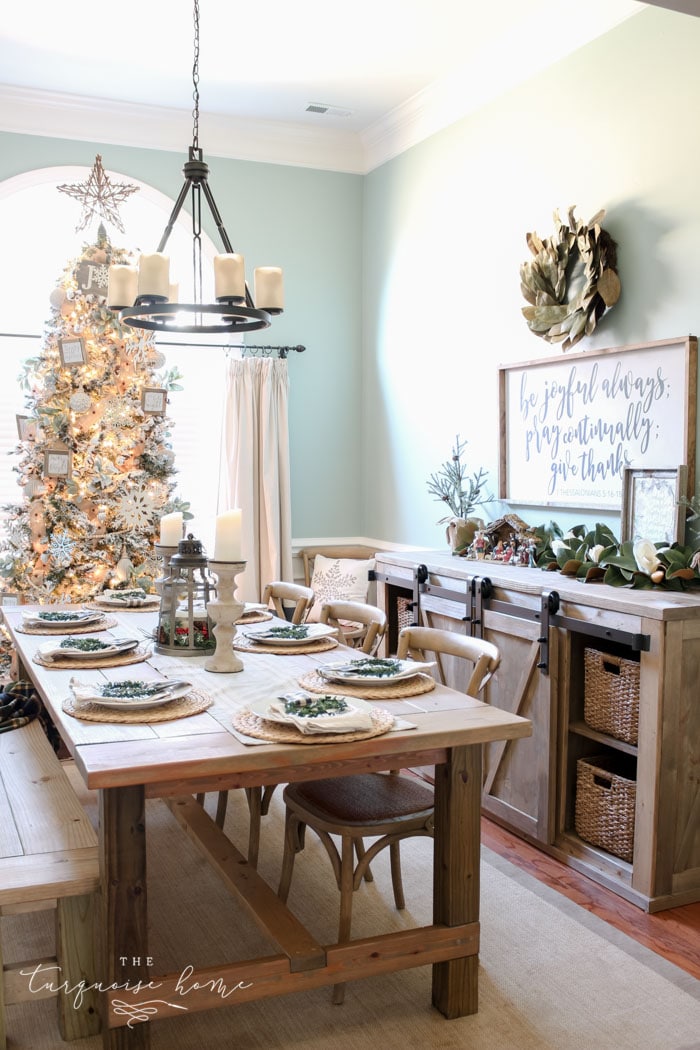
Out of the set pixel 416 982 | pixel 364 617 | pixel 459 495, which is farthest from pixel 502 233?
pixel 416 982

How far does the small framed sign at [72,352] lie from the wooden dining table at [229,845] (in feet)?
7.74

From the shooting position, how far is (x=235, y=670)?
265 cm

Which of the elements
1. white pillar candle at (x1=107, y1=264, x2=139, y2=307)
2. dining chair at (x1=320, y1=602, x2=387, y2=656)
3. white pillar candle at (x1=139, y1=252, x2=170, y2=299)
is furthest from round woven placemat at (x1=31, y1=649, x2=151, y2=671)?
white pillar candle at (x1=107, y1=264, x2=139, y2=307)

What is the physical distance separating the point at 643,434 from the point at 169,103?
311 centimetres

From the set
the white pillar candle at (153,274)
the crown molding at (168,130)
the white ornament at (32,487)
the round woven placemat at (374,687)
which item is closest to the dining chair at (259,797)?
the round woven placemat at (374,687)

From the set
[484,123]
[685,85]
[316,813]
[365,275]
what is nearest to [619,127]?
[685,85]

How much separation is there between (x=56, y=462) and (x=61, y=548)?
1.38ft

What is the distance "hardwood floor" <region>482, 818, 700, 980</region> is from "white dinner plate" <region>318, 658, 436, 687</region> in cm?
102

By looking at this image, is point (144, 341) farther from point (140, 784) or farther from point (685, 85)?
point (140, 784)

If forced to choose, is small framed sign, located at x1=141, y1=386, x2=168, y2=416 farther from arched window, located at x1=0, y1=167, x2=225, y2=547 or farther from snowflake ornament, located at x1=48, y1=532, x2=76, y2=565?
snowflake ornament, located at x1=48, y1=532, x2=76, y2=565

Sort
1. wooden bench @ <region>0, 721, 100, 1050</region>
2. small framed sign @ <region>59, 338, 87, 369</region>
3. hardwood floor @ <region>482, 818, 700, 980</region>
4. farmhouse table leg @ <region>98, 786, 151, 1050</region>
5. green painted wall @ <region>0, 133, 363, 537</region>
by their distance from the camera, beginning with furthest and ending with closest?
1. green painted wall @ <region>0, 133, 363, 537</region>
2. small framed sign @ <region>59, 338, 87, 369</region>
3. hardwood floor @ <region>482, 818, 700, 980</region>
4. wooden bench @ <region>0, 721, 100, 1050</region>
5. farmhouse table leg @ <region>98, 786, 151, 1050</region>

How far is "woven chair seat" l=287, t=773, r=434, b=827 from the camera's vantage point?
2.44 m

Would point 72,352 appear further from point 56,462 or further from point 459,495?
point 459,495

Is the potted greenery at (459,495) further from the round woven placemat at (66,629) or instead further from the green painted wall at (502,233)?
the round woven placemat at (66,629)
